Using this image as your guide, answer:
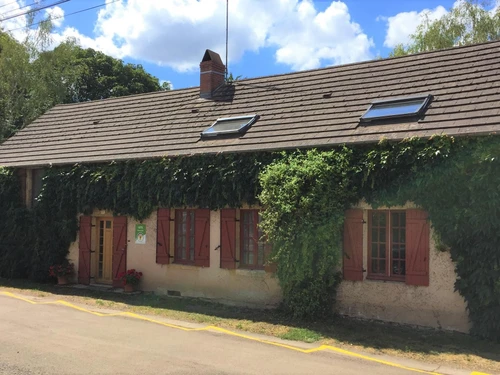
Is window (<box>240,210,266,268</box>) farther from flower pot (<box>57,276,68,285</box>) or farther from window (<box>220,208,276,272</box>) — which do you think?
flower pot (<box>57,276,68,285</box>)

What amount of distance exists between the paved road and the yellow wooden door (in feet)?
16.0

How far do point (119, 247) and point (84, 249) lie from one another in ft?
5.10

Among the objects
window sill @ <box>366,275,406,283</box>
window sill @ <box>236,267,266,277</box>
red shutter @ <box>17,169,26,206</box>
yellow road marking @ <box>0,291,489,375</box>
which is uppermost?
red shutter @ <box>17,169,26,206</box>

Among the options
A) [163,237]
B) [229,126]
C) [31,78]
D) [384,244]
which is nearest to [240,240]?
[163,237]

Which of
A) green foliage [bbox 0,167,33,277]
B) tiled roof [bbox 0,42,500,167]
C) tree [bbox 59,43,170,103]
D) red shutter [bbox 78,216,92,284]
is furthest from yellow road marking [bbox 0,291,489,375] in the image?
tree [bbox 59,43,170,103]

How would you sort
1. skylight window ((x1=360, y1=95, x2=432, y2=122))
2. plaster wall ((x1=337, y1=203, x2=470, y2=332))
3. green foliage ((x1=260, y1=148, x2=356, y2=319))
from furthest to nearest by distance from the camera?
skylight window ((x1=360, y1=95, x2=432, y2=122)), green foliage ((x1=260, y1=148, x2=356, y2=319)), plaster wall ((x1=337, y1=203, x2=470, y2=332))

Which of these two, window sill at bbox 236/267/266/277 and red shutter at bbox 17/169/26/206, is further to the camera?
red shutter at bbox 17/169/26/206

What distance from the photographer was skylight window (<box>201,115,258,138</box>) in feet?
39.0

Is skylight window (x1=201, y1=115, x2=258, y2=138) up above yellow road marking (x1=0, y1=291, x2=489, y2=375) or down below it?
above

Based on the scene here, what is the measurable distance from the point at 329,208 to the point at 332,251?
35.7 inches

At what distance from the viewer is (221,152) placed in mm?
11023

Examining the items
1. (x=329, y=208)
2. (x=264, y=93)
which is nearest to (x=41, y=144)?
(x=264, y=93)

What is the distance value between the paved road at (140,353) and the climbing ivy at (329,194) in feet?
7.90

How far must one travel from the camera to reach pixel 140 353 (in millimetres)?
6730
